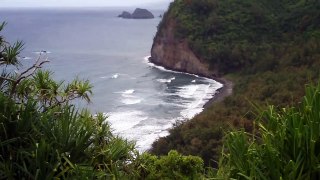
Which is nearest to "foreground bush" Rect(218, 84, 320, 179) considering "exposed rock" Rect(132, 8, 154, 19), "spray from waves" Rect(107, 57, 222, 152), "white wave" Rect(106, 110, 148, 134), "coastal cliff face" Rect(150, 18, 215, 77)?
"spray from waves" Rect(107, 57, 222, 152)

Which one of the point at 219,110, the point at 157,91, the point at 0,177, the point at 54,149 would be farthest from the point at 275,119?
the point at 157,91

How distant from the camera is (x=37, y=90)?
5.52 metres

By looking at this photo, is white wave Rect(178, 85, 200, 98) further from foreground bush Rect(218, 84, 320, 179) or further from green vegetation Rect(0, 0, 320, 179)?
foreground bush Rect(218, 84, 320, 179)

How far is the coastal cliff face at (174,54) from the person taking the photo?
189ft

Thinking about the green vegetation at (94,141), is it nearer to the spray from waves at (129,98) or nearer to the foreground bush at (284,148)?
the foreground bush at (284,148)

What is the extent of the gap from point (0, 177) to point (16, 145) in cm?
50

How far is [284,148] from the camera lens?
4.09 metres

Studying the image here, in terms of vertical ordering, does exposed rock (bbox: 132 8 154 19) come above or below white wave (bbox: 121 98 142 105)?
above

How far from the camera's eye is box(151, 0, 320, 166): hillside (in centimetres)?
4356

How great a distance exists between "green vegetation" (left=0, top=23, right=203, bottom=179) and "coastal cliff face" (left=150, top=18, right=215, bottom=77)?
165 ft

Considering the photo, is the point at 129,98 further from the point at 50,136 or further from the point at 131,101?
the point at 50,136

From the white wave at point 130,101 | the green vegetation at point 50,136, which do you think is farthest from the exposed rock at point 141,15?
the green vegetation at point 50,136

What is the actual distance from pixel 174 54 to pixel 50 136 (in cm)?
5654

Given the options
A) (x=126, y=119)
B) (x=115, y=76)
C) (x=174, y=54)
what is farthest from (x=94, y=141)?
(x=174, y=54)
